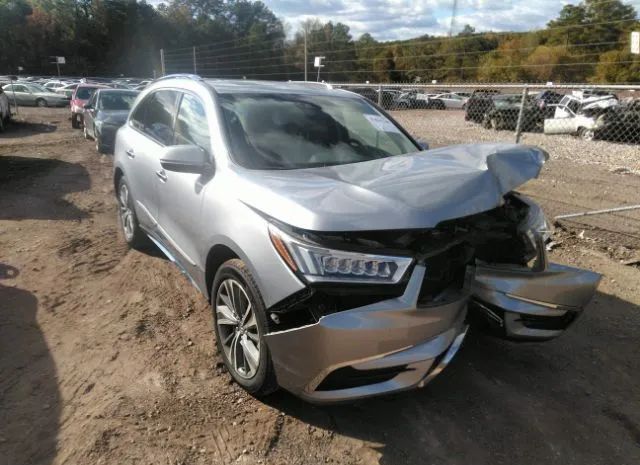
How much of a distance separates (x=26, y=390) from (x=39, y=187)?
644 cm

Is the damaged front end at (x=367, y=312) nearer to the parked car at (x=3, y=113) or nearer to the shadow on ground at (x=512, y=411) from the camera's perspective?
the shadow on ground at (x=512, y=411)

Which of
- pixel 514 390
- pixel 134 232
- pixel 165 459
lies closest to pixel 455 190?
pixel 514 390

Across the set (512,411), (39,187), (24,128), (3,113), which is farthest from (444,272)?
(24,128)

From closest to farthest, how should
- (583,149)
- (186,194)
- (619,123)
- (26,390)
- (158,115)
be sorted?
(26,390) < (186,194) < (158,115) < (583,149) < (619,123)

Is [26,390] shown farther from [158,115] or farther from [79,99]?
[79,99]

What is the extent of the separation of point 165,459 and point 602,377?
269 centimetres

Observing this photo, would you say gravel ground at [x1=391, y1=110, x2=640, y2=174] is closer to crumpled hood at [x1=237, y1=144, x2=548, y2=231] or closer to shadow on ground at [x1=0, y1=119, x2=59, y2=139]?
crumpled hood at [x1=237, y1=144, x2=548, y2=231]

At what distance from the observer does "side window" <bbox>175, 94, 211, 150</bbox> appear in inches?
141

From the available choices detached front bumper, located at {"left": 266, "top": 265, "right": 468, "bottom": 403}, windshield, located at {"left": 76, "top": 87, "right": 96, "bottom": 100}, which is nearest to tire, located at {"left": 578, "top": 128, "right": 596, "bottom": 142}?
detached front bumper, located at {"left": 266, "top": 265, "right": 468, "bottom": 403}

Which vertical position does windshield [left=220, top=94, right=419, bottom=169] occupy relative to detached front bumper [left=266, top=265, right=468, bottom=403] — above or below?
above

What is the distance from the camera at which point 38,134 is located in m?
17.1

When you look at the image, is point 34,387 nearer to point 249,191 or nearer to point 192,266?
point 192,266

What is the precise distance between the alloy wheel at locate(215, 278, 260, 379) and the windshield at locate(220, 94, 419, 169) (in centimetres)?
79

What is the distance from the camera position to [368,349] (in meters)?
2.38
